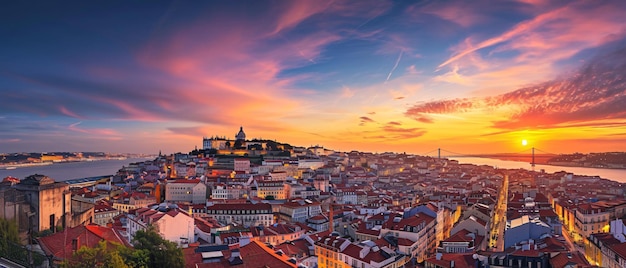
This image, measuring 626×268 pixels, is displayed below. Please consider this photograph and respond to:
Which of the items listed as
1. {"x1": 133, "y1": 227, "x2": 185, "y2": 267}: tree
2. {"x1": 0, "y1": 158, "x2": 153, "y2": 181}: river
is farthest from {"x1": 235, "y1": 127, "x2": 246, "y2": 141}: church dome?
{"x1": 133, "y1": 227, "x2": 185, "y2": 267}: tree

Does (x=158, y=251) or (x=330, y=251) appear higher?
(x=158, y=251)

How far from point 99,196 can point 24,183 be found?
21852 millimetres

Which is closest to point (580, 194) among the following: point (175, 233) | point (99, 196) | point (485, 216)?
point (485, 216)

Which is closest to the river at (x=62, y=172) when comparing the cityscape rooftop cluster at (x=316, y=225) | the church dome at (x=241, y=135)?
the church dome at (x=241, y=135)

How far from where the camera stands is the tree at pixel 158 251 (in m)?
8.91

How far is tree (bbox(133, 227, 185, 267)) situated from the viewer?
8.91 meters

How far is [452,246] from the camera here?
693 inches

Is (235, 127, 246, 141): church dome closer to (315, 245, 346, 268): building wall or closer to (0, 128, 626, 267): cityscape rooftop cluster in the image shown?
(0, 128, 626, 267): cityscape rooftop cluster

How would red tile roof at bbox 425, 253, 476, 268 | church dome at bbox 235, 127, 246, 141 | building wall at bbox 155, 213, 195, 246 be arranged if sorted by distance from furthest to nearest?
Answer: 1. church dome at bbox 235, 127, 246, 141
2. building wall at bbox 155, 213, 195, 246
3. red tile roof at bbox 425, 253, 476, 268

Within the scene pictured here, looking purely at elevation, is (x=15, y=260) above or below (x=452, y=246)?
above

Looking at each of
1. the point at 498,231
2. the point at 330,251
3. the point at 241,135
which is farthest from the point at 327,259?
the point at 241,135

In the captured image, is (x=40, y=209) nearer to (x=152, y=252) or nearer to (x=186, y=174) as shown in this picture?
(x=152, y=252)

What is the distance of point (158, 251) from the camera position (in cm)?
908

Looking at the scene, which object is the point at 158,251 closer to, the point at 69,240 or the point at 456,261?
the point at 69,240
